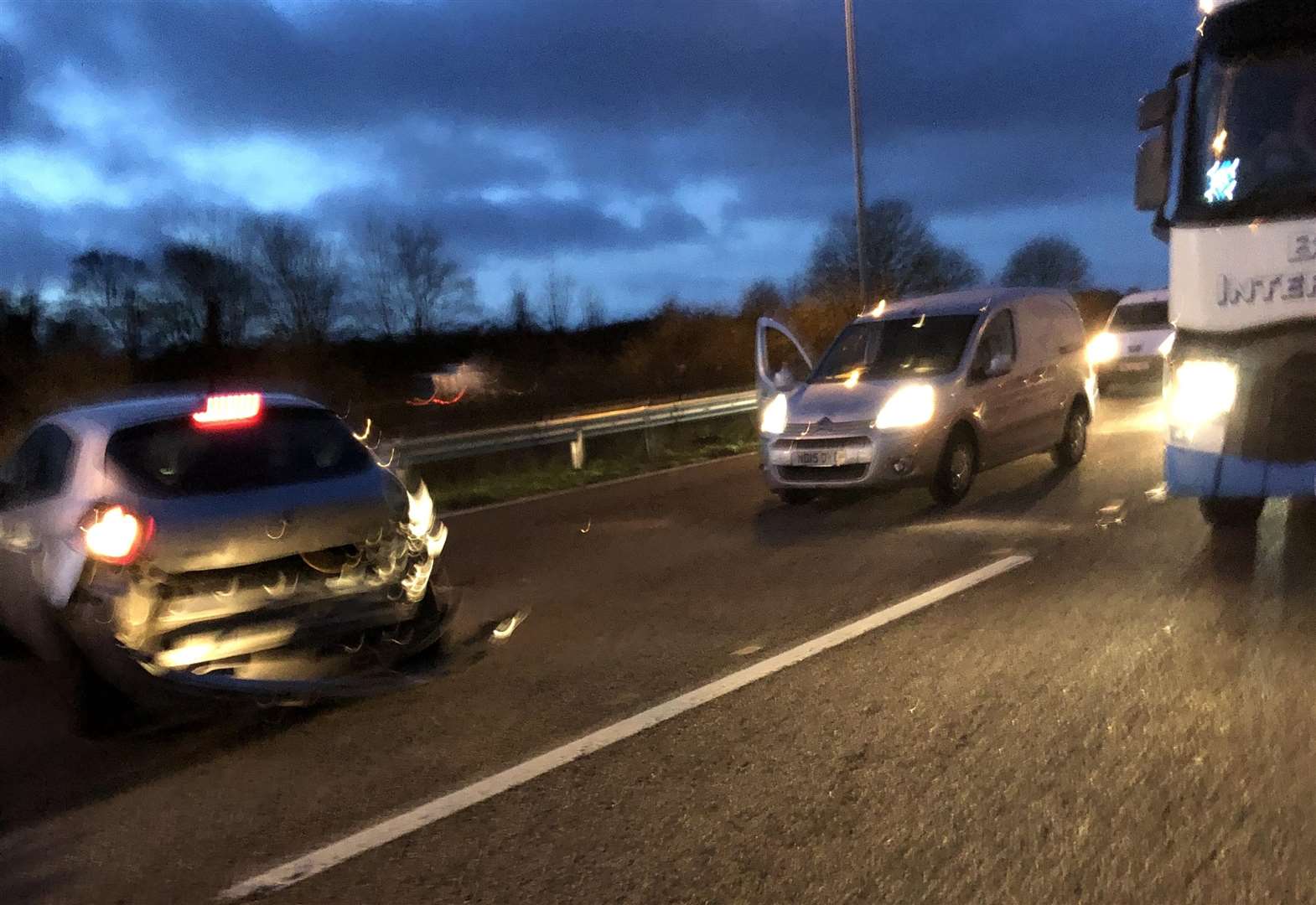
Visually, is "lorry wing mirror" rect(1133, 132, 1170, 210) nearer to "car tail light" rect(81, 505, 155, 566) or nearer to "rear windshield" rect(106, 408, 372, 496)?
"rear windshield" rect(106, 408, 372, 496)

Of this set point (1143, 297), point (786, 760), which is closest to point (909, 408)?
point (786, 760)

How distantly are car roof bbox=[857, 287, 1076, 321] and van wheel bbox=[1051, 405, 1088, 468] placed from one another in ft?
4.31

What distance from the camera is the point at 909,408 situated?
9938 millimetres

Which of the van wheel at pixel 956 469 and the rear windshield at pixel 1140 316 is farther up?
the rear windshield at pixel 1140 316

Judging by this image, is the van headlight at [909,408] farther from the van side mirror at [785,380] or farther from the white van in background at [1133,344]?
the white van in background at [1133,344]

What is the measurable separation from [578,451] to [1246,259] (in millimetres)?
9800

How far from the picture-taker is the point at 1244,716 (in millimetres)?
4605

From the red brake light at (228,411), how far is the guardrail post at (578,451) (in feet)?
32.2

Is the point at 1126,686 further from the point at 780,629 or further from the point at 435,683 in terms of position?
the point at 435,683

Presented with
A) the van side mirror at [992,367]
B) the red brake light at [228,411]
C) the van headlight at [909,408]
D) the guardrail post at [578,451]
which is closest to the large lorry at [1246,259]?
the van headlight at [909,408]

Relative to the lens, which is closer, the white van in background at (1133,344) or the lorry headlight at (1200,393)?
the lorry headlight at (1200,393)

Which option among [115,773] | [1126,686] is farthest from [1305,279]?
[115,773]

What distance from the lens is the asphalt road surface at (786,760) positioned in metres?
3.62

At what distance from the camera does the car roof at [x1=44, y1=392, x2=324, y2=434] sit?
17.8ft
